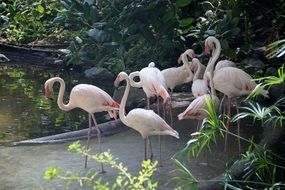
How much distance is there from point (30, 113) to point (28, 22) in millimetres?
6903

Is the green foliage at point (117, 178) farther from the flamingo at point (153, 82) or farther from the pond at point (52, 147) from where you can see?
the flamingo at point (153, 82)

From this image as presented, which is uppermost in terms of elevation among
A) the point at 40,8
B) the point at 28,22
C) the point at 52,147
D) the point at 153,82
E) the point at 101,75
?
the point at 40,8

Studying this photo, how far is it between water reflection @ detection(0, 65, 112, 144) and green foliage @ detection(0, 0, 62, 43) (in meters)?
3.33

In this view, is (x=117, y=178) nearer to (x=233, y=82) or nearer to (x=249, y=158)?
(x=249, y=158)

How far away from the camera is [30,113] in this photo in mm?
7824

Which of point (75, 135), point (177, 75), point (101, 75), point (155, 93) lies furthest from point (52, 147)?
point (101, 75)

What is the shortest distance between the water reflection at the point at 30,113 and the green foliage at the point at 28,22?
10.9ft

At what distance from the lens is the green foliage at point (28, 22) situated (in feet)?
45.2

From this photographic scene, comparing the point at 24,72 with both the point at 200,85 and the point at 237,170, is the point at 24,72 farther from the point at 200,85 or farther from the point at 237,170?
the point at 237,170

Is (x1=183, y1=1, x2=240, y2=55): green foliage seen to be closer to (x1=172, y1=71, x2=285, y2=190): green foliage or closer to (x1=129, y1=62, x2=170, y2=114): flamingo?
(x1=129, y1=62, x2=170, y2=114): flamingo

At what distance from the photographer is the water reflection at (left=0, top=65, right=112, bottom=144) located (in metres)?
6.99

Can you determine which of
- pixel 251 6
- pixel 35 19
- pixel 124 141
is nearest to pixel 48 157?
pixel 124 141

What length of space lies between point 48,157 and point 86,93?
0.77m

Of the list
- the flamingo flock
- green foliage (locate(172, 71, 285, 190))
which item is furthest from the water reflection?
green foliage (locate(172, 71, 285, 190))
